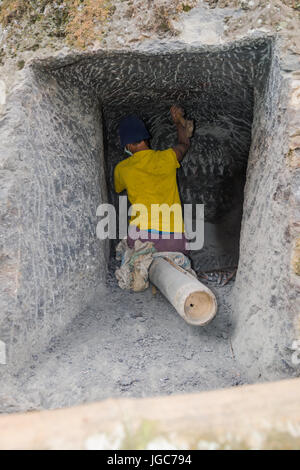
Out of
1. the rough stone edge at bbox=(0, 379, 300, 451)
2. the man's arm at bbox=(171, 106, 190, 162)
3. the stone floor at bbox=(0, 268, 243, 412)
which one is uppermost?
the man's arm at bbox=(171, 106, 190, 162)

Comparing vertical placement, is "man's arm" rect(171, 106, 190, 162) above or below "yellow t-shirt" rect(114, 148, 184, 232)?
above

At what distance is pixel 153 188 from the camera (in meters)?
2.35

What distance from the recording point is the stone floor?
140cm

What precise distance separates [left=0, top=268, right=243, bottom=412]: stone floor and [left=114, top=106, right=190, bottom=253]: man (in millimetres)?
470

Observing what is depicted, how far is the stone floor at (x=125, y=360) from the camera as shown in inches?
55.1

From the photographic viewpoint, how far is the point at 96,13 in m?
1.57

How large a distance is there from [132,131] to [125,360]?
1.39 m

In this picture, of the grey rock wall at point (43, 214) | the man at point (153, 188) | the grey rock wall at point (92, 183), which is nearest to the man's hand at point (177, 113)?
the man at point (153, 188)

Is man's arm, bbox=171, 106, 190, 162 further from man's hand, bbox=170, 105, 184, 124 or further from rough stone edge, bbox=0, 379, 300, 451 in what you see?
rough stone edge, bbox=0, 379, 300, 451


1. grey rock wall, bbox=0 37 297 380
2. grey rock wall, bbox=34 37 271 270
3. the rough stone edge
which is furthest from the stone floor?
grey rock wall, bbox=34 37 271 270

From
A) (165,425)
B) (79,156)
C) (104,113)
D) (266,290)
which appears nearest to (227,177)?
(104,113)

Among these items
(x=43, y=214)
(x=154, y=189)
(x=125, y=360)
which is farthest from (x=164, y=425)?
(x=154, y=189)

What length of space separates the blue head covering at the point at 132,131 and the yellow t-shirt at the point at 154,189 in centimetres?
9
